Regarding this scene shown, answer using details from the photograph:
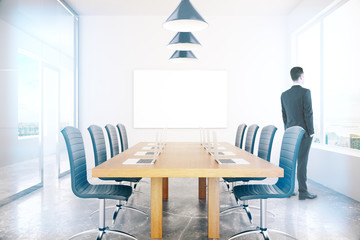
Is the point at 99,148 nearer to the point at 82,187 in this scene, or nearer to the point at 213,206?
the point at 82,187

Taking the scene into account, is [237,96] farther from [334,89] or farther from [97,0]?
[97,0]

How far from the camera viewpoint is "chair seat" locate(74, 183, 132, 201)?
8.86 feet

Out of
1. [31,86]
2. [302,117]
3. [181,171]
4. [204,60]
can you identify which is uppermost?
[204,60]

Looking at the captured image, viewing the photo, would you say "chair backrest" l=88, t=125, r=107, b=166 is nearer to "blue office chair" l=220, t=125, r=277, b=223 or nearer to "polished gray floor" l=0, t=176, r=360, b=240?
"polished gray floor" l=0, t=176, r=360, b=240

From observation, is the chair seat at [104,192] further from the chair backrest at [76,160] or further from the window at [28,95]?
the window at [28,95]

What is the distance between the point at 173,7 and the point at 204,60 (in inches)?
60.8

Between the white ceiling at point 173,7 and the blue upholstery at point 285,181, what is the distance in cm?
465

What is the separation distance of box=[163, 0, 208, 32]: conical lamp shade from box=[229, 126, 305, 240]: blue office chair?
5.36 feet

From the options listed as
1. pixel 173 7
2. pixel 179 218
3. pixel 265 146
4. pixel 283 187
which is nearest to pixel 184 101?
pixel 173 7

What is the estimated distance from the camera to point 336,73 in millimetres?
5316

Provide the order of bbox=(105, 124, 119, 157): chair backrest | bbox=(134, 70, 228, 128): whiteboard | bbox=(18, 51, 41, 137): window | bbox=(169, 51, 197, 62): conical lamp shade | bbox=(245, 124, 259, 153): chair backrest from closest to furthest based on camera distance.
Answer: bbox=(105, 124, 119, 157): chair backrest < bbox=(245, 124, 259, 153): chair backrest < bbox=(18, 51, 41, 137): window < bbox=(169, 51, 197, 62): conical lamp shade < bbox=(134, 70, 228, 128): whiteboard

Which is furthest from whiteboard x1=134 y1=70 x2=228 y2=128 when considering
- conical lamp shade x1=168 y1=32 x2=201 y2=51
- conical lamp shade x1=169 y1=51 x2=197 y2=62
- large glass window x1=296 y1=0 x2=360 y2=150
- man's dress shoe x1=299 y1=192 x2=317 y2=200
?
conical lamp shade x1=168 y1=32 x2=201 y2=51

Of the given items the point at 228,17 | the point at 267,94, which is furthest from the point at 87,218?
the point at 228,17

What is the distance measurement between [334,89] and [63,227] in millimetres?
5287
